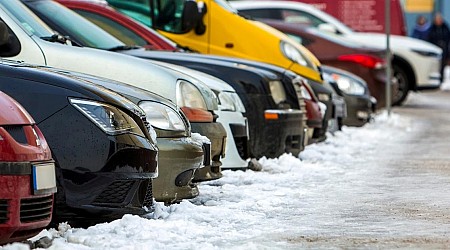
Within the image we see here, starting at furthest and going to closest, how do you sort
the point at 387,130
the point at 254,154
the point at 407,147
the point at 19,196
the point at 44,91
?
the point at 387,130, the point at 407,147, the point at 254,154, the point at 44,91, the point at 19,196

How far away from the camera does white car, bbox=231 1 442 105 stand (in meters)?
20.1

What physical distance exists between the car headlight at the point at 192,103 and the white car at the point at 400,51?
11.8 meters

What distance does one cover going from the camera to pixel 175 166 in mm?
6875

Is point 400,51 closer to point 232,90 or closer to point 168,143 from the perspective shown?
point 232,90

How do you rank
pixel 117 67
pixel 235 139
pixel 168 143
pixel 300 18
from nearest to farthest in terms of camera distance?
pixel 168 143 → pixel 117 67 → pixel 235 139 → pixel 300 18

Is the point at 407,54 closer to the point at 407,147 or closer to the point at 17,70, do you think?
the point at 407,147

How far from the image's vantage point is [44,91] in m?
6.03

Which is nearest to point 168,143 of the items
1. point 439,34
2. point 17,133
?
point 17,133

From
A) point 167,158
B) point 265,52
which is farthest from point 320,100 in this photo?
point 167,158

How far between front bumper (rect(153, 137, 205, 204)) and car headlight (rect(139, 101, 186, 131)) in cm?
7

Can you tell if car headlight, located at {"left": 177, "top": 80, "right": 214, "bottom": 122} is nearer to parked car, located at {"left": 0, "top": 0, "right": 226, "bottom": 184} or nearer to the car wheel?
parked car, located at {"left": 0, "top": 0, "right": 226, "bottom": 184}

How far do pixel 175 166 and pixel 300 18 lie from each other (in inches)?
537

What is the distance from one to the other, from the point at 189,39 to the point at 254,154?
3203 millimetres

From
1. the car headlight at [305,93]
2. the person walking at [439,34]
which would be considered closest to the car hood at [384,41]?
the person walking at [439,34]
